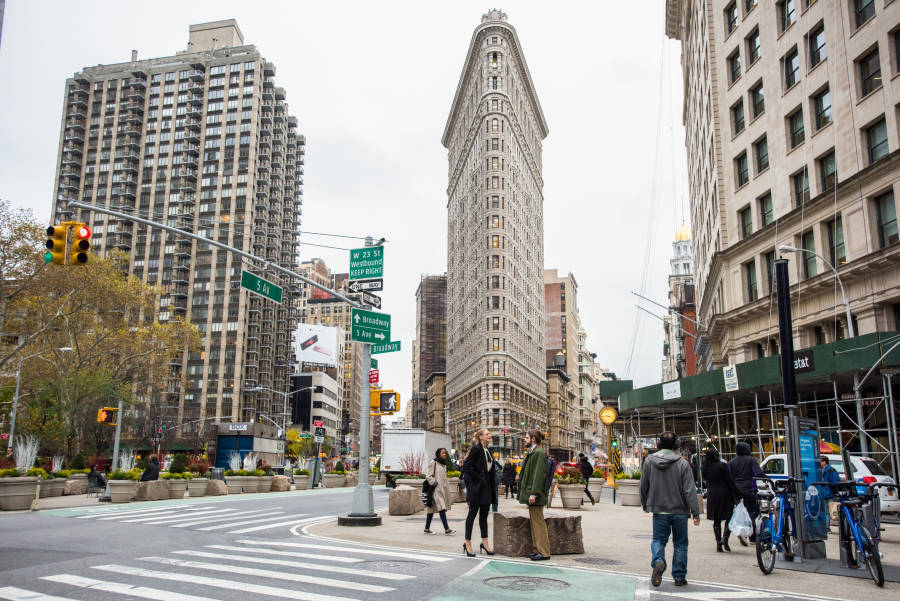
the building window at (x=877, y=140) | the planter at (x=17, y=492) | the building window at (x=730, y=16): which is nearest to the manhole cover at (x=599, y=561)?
the planter at (x=17, y=492)

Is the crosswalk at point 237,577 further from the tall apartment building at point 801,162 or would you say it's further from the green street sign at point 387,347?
the tall apartment building at point 801,162

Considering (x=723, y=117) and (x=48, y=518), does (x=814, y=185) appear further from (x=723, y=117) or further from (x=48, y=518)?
(x=48, y=518)

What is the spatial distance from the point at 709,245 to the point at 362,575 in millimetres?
42452

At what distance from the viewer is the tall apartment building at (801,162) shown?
87.4 feet

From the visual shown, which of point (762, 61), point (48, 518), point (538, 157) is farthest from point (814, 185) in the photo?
point (538, 157)

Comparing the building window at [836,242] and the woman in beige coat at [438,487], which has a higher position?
the building window at [836,242]

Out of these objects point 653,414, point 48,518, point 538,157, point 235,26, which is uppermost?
point 235,26

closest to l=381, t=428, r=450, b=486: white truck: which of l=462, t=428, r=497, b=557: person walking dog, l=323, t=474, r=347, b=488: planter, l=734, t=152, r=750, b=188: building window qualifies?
l=323, t=474, r=347, b=488: planter

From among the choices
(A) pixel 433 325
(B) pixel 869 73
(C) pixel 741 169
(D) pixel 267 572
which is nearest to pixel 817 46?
(B) pixel 869 73

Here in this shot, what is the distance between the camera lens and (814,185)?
30.3 metres

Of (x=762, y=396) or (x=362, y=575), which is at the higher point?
(x=762, y=396)

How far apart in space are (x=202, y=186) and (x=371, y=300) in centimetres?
11023

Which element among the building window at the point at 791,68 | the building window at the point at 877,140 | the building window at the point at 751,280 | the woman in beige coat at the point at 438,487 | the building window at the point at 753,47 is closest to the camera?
the woman in beige coat at the point at 438,487

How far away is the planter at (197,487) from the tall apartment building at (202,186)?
82.1 m
